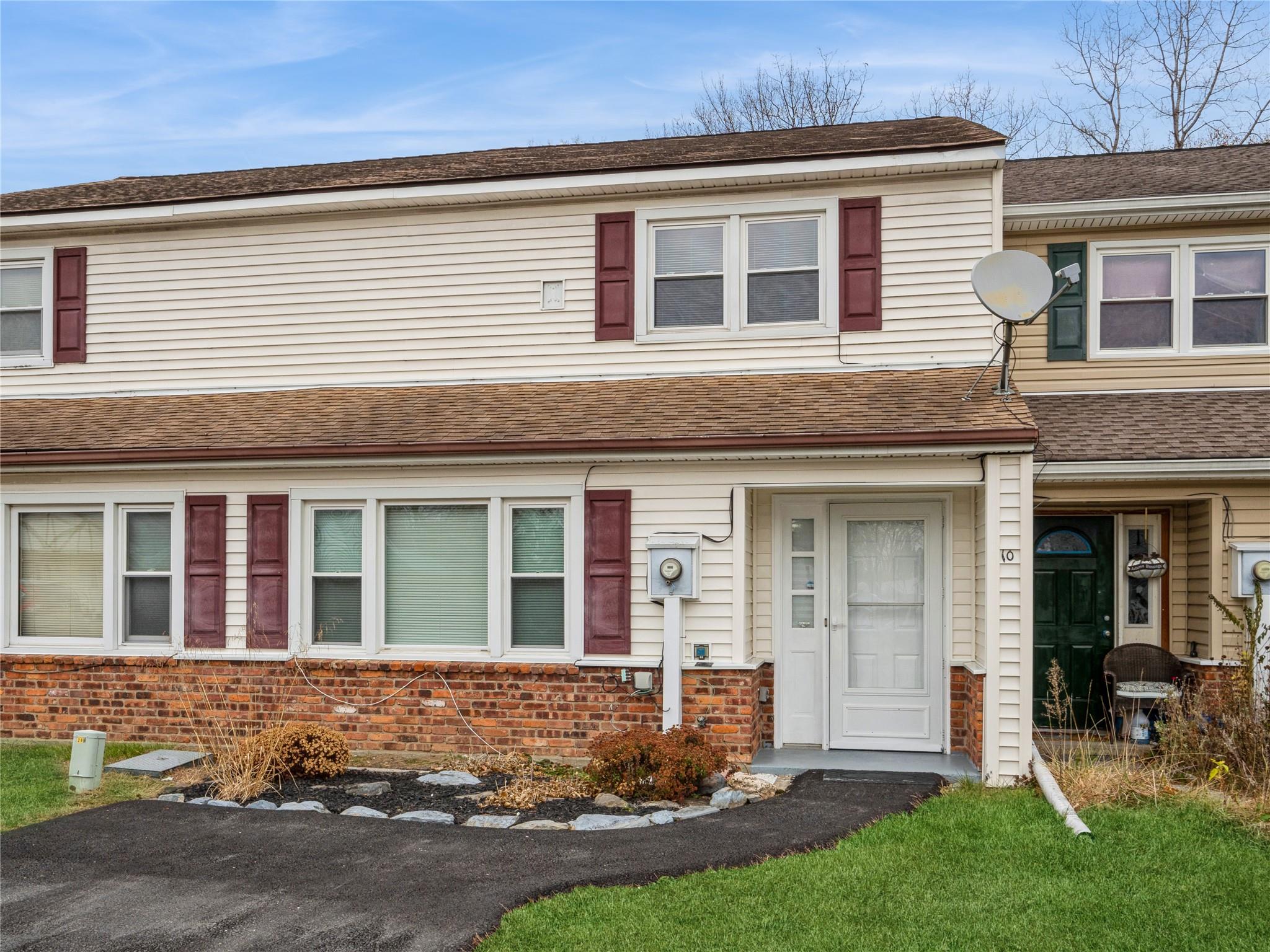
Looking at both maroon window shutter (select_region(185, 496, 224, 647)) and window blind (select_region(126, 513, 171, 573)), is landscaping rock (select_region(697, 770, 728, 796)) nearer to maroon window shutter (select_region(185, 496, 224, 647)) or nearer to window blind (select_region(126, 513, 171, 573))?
maroon window shutter (select_region(185, 496, 224, 647))

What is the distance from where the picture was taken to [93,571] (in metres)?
10.1

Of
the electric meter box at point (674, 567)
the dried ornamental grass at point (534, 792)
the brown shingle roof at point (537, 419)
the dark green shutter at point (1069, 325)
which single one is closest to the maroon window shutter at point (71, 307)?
the brown shingle roof at point (537, 419)

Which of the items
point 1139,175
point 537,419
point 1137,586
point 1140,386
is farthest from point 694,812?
point 1139,175

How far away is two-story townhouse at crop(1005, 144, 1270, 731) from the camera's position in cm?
971

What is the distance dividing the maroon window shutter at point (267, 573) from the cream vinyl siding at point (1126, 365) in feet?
23.5

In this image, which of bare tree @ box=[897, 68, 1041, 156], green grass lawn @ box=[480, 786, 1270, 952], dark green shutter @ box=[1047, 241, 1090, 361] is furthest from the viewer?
bare tree @ box=[897, 68, 1041, 156]

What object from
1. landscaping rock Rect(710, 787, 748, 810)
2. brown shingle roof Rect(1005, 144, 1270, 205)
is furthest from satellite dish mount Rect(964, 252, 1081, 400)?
landscaping rock Rect(710, 787, 748, 810)

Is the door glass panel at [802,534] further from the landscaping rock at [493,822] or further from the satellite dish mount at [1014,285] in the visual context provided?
the landscaping rock at [493,822]

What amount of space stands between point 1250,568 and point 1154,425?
5.22 ft

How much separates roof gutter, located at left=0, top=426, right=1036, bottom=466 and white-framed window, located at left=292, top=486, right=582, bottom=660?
17.8 inches

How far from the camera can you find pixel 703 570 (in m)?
8.91

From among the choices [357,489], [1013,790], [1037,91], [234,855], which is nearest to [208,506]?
[357,489]

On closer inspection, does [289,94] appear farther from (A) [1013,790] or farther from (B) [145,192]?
(A) [1013,790]

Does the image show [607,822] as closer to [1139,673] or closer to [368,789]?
[368,789]
